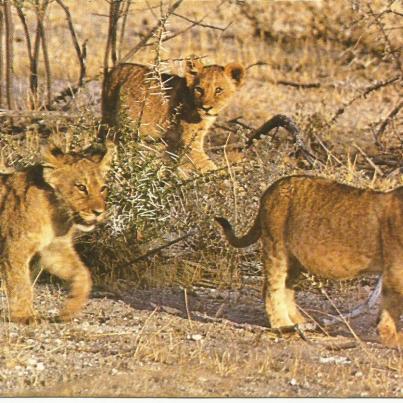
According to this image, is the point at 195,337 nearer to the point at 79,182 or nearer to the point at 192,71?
the point at 79,182

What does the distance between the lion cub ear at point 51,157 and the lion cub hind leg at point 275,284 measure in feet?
3.43

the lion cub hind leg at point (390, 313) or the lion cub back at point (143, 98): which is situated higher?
the lion cub back at point (143, 98)

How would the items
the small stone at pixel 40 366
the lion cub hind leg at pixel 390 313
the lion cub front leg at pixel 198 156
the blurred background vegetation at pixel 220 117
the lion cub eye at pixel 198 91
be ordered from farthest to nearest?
the lion cub eye at pixel 198 91 < the lion cub front leg at pixel 198 156 < the blurred background vegetation at pixel 220 117 < the lion cub hind leg at pixel 390 313 < the small stone at pixel 40 366

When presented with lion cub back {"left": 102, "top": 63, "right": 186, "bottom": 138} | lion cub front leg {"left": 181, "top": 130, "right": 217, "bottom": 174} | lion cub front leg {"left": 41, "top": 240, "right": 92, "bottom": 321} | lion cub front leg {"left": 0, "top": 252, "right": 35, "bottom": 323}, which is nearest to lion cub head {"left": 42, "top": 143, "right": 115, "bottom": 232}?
lion cub front leg {"left": 41, "top": 240, "right": 92, "bottom": 321}

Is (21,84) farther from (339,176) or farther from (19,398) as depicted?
(19,398)

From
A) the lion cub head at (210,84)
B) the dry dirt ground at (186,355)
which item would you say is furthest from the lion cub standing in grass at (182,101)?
the dry dirt ground at (186,355)

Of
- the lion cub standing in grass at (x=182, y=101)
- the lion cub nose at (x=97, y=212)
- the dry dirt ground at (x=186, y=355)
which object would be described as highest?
the lion cub standing in grass at (x=182, y=101)

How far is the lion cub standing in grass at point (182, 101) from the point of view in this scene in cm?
830

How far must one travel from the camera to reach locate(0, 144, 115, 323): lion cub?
20.2 ft

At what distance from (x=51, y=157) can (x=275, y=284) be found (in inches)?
47.9

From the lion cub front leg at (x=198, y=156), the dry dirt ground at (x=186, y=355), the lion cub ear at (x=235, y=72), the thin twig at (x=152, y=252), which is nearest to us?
the dry dirt ground at (x=186, y=355)

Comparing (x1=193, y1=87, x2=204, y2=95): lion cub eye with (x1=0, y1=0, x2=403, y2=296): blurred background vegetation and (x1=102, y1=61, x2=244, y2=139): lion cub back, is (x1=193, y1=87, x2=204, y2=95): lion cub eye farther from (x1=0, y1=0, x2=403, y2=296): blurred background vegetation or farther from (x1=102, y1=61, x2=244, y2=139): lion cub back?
(x1=0, y1=0, x2=403, y2=296): blurred background vegetation

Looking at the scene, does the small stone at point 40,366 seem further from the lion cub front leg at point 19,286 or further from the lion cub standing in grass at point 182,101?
the lion cub standing in grass at point 182,101

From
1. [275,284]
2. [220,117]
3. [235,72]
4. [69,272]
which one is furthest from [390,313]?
[220,117]
